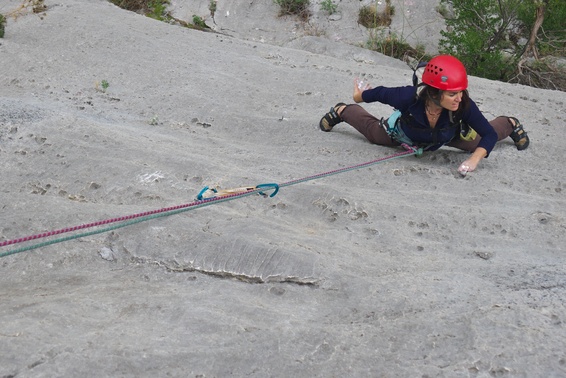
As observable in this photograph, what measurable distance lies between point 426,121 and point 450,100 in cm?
37

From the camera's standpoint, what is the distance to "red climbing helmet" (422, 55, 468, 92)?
3.71m

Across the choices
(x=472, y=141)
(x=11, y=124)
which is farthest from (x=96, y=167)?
(x=472, y=141)

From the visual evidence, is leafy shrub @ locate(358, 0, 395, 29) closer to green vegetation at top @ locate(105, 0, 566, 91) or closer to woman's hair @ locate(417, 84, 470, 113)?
green vegetation at top @ locate(105, 0, 566, 91)

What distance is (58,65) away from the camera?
20.0 ft

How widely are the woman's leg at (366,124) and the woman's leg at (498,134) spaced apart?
1.51 ft

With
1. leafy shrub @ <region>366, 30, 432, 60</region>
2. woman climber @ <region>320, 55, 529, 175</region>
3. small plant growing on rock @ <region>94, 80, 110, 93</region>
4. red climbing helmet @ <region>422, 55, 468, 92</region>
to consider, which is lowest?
small plant growing on rock @ <region>94, 80, 110, 93</region>

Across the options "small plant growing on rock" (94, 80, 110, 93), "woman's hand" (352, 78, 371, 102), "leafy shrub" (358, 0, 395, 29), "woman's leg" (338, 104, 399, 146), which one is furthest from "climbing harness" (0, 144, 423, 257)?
"leafy shrub" (358, 0, 395, 29)

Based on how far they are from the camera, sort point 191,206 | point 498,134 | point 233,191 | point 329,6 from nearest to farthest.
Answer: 1. point 191,206
2. point 233,191
3. point 498,134
4. point 329,6

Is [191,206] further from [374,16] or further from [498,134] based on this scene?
[374,16]

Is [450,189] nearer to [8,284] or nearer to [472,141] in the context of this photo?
[472,141]

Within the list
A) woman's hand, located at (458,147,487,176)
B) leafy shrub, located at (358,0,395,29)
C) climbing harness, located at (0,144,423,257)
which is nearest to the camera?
climbing harness, located at (0,144,423,257)

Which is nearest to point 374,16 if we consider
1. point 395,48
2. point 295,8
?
point 395,48

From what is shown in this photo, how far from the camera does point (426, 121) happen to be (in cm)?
416

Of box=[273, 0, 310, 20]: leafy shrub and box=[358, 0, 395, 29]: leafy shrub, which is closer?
box=[358, 0, 395, 29]: leafy shrub
